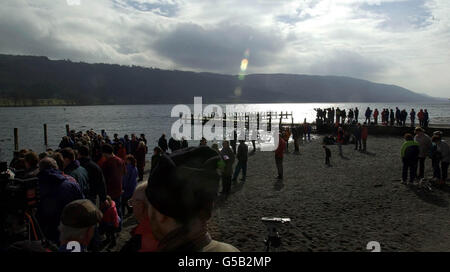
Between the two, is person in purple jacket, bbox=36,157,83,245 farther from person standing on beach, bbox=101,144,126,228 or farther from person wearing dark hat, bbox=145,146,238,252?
person wearing dark hat, bbox=145,146,238,252

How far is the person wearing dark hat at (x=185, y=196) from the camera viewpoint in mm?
1403

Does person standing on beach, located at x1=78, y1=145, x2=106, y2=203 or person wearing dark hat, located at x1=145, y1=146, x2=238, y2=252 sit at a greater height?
person wearing dark hat, located at x1=145, y1=146, x2=238, y2=252

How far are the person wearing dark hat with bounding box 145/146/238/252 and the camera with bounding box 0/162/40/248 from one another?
2.17 meters

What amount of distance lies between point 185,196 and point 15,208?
7.93 ft

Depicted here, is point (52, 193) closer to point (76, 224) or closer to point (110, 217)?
point (110, 217)

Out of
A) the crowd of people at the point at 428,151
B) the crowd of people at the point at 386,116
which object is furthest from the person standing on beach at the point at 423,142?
the crowd of people at the point at 386,116

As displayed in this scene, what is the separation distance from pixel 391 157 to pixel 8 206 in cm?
2045

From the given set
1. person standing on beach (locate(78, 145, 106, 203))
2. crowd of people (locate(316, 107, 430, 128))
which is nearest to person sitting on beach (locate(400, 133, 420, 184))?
person standing on beach (locate(78, 145, 106, 203))

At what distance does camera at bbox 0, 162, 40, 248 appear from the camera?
9.48 feet

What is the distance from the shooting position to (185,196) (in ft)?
4.60

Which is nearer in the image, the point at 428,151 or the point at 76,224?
the point at 76,224

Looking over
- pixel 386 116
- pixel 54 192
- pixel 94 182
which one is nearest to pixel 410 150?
pixel 94 182

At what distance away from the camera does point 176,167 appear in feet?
4.64

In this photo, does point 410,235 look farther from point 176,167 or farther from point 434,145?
point 176,167
